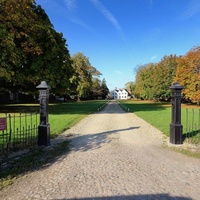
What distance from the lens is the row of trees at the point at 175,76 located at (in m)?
33.9

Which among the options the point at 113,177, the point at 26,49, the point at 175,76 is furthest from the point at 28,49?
the point at 175,76

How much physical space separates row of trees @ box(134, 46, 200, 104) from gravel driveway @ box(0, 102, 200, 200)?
28.7 metres

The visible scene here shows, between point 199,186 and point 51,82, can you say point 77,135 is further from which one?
point 51,82

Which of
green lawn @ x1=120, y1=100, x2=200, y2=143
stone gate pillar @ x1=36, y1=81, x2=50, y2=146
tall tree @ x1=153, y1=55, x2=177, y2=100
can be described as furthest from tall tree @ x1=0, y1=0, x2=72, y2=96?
tall tree @ x1=153, y1=55, x2=177, y2=100

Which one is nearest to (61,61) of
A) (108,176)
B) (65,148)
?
Answer: (65,148)

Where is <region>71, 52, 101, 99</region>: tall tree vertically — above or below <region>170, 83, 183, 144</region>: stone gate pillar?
above

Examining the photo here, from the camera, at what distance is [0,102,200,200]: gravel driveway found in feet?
13.5

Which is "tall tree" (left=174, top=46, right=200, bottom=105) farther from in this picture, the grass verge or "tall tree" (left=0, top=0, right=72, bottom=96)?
the grass verge

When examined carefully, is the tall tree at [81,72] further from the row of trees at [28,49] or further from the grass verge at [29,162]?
the grass verge at [29,162]

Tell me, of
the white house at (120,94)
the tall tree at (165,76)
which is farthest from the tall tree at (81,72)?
the white house at (120,94)

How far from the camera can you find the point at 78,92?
60031mm

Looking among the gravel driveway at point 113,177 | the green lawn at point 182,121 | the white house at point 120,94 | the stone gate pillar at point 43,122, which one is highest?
the white house at point 120,94

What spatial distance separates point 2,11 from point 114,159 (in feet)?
49.4

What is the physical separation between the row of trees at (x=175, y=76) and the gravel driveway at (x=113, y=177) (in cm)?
2871
